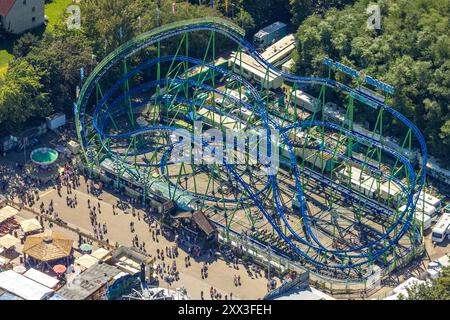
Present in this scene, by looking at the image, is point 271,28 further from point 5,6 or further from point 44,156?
point 44,156

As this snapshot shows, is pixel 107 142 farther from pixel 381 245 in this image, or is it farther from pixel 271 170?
pixel 381 245

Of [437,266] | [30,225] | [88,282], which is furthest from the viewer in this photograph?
[30,225]

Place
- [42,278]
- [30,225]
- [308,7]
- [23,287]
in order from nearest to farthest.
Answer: [23,287] < [42,278] < [30,225] < [308,7]

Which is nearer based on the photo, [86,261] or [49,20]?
[86,261]

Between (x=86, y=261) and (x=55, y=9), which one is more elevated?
(x=55, y=9)

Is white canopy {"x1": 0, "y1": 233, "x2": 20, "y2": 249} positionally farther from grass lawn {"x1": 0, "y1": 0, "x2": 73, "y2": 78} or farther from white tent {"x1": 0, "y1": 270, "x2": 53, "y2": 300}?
grass lawn {"x1": 0, "y1": 0, "x2": 73, "y2": 78}

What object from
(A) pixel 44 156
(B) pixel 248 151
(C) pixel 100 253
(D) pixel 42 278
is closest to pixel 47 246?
(D) pixel 42 278

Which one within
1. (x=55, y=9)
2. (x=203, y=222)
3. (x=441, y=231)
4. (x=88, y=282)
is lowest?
(x=88, y=282)

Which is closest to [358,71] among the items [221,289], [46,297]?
[221,289]

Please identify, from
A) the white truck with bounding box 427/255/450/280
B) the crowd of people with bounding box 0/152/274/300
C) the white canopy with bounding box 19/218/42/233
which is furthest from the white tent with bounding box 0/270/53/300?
the white truck with bounding box 427/255/450/280
